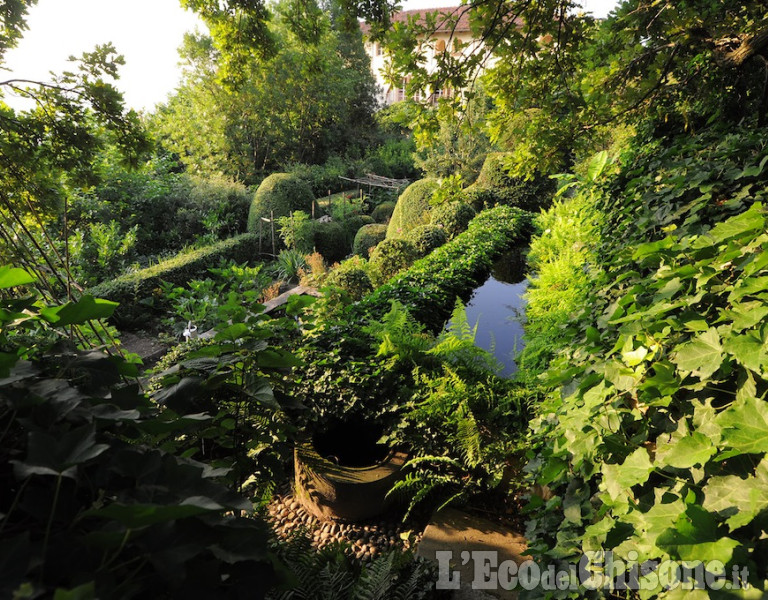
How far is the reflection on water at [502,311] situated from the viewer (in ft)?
15.7

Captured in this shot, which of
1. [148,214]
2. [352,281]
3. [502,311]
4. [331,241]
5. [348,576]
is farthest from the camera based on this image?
[331,241]

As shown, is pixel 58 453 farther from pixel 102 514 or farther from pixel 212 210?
pixel 212 210

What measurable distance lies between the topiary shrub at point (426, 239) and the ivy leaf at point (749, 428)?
781 centimetres

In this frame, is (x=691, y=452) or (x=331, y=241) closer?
(x=691, y=452)

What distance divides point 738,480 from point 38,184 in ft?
14.5

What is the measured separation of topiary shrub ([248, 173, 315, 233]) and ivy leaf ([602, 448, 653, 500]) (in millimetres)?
12183

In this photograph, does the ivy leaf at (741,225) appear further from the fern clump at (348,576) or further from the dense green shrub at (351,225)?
the dense green shrub at (351,225)

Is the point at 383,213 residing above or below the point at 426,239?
above

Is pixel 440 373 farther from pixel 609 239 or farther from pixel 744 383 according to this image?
pixel 744 383

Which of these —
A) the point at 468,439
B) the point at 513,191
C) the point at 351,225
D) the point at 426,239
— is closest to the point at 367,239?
the point at 351,225

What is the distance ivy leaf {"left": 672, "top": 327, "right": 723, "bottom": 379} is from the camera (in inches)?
40.0

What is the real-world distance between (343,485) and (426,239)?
6.72 meters

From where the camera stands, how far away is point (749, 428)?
808 mm

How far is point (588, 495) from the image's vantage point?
1302 millimetres
